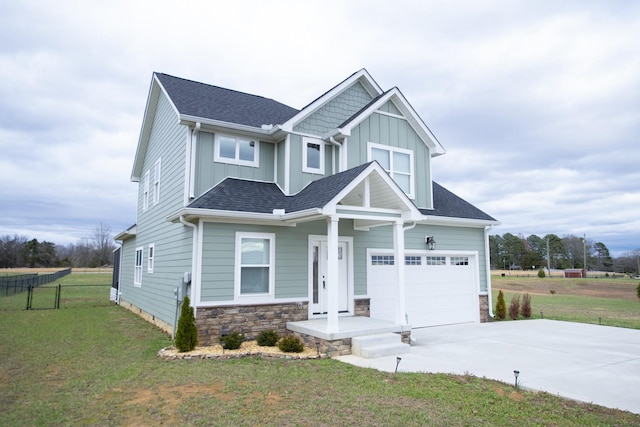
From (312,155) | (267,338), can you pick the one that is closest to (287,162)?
(312,155)

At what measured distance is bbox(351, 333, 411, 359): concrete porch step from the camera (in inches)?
318

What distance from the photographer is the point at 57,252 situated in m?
74.1

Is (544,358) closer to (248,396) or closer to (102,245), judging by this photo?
(248,396)

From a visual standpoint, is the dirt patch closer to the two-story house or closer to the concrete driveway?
the two-story house

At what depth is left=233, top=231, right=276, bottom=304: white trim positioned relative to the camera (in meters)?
9.27

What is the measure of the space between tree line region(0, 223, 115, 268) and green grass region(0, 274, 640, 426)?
217 ft

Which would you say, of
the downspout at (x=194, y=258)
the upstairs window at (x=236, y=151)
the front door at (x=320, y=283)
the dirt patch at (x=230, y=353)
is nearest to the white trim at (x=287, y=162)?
the upstairs window at (x=236, y=151)

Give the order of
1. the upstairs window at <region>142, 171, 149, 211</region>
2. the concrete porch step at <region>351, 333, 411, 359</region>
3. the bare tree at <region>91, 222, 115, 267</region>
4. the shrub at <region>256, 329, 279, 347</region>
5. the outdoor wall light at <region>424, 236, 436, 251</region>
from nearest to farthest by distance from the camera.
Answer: the concrete porch step at <region>351, 333, 411, 359</region> → the shrub at <region>256, 329, 279, 347</region> → the outdoor wall light at <region>424, 236, 436, 251</region> → the upstairs window at <region>142, 171, 149, 211</region> → the bare tree at <region>91, 222, 115, 267</region>

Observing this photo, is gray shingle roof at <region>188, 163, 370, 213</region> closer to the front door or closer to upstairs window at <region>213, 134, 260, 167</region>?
upstairs window at <region>213, 134, 260, 167</region>

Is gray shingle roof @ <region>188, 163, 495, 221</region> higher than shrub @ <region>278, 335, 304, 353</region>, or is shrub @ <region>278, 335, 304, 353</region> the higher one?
gray shingle roof @ <region>188, 163, 495, 221</region>

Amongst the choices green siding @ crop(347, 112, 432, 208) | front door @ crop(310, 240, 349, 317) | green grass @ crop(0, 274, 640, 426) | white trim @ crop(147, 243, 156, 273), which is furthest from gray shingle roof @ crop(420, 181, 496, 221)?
white trim @ crop(147, 243, 156, 273)

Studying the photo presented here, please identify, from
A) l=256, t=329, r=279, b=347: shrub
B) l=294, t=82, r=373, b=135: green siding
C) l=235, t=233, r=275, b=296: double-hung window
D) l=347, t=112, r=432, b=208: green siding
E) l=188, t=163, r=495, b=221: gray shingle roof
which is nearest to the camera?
l=256, t=329, r=279, b=347: shrub

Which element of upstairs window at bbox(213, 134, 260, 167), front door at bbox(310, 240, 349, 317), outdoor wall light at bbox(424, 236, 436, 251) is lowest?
front door at bbox(310, 240, 349, 317)

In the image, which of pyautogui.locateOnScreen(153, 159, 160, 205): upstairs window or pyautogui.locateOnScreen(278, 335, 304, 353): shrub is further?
pyautogui.locateOnScreen(153, 159, 160, 205): upstairs window
